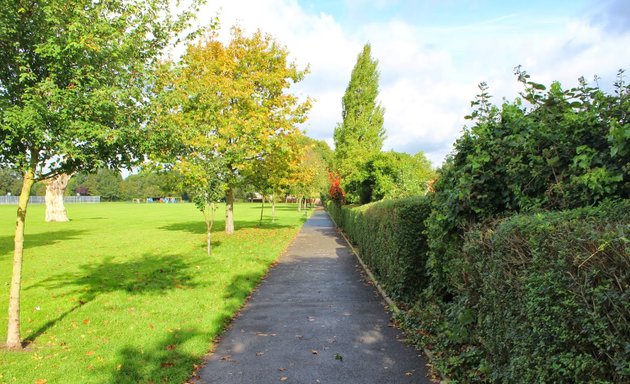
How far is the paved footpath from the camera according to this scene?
4.72 m

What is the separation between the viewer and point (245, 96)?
64.0 feet

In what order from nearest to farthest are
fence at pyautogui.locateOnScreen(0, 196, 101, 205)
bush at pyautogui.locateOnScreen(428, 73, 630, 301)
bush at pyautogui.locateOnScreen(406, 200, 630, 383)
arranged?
1. bush at pyautogui.locateOnScreen(406, 200, 630, 383)
2. bush at pyautogui.locateOnScreen(428, 73, 630, 301)
3. fence at pyautogui.locateOnScreen(0, 196, 101, 205)

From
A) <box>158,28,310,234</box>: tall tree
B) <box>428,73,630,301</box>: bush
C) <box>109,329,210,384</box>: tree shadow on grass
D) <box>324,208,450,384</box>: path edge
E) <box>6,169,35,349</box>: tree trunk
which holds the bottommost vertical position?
<box>109,329,210,384</box>: tree shadow on grass

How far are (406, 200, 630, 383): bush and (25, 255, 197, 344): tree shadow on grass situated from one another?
249 inches

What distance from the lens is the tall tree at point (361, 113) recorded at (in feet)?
133

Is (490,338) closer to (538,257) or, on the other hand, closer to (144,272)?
(538,257)

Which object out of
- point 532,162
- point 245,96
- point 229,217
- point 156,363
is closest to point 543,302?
point 532,162

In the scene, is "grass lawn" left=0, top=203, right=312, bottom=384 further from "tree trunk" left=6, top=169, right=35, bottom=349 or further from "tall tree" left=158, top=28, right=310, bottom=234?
"tall tree" left=158, top=28, right=310, bottom=234

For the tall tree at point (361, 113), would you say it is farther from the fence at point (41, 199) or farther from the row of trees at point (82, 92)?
the fence at point (41, 199)

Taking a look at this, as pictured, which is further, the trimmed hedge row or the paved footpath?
the paved footpath

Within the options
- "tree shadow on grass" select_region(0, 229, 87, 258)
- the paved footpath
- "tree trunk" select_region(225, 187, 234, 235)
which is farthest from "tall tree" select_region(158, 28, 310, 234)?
the paved footpath

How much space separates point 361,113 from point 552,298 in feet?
130

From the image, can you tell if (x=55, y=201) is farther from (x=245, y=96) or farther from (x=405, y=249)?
(x=405, y=249)

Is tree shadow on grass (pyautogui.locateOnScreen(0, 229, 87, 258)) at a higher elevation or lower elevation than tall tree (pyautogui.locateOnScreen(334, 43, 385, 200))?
lower
